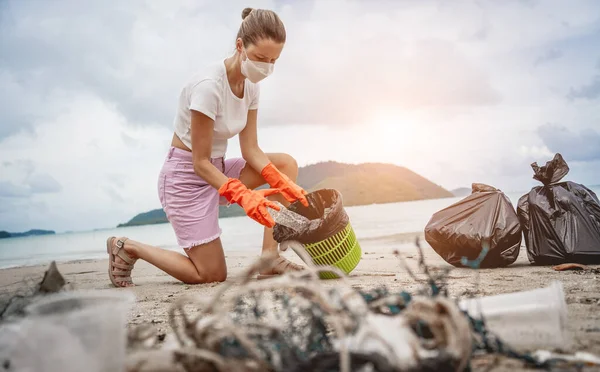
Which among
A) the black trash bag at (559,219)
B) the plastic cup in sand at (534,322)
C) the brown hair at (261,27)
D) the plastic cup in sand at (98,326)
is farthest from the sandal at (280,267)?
the plastic cup in sand at (98,326)

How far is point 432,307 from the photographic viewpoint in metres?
1.02

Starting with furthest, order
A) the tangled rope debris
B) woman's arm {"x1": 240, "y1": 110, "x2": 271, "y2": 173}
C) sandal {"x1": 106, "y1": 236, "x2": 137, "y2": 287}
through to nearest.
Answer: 1. woman's arm {"x1": 240, "y1": 110, "x2": 271, "y2": 173}
2. sandal {"x1": 106, "y1": 236, "x2": 137, "y2": 287}
3. the tangled rope debris

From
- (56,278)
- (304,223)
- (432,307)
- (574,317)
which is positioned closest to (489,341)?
(432,307)

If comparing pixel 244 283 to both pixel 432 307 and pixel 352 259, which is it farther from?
pixel 352 259

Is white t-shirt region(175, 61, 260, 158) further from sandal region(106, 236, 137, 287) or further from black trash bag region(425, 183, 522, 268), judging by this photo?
black trash bag region(425, 183, 522, 268)

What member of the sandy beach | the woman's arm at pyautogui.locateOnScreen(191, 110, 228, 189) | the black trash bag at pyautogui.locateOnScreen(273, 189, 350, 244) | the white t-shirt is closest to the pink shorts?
the white t-shirt

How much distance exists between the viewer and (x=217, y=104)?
3.07 meters

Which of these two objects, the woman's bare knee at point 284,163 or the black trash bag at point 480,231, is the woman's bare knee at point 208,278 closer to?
the woman's bare knee at point 284,163

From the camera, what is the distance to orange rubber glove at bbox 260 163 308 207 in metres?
3.34

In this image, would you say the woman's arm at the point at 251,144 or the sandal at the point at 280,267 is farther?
the woman's arm at the point at 251,144

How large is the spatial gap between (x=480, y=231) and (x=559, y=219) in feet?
1.85

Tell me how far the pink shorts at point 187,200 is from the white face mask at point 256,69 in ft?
2.44

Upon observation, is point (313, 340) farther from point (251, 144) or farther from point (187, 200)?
point (251, 144)

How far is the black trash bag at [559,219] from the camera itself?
311 cm
